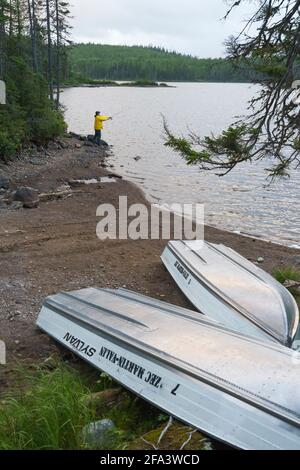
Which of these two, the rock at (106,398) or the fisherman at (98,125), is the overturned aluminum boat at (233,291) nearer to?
the rock at (106,398)

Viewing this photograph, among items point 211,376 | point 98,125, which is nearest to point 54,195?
point 211,376

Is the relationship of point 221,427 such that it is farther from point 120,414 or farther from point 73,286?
point 73,286

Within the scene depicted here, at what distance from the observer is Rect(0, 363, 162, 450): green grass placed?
3301 millimetres

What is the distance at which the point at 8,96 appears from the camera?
19.0m

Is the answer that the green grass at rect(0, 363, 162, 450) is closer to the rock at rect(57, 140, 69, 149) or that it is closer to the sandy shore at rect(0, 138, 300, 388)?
the sandy shore at rect(0, 138, 300, 388)

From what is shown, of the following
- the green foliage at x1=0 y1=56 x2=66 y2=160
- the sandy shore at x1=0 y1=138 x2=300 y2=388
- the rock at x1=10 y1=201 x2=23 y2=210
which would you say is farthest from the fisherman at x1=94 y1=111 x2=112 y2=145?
the rock at x1=10 y1=201 x2=23 y2=210

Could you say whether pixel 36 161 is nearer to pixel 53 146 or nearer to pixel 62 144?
pixel 53 146

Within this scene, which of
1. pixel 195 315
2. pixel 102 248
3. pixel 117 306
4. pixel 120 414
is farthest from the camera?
pixel 102 248

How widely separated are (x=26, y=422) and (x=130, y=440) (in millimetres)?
765

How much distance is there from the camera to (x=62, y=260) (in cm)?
851

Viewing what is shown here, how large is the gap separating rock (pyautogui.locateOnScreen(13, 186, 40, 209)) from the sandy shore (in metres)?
0.21

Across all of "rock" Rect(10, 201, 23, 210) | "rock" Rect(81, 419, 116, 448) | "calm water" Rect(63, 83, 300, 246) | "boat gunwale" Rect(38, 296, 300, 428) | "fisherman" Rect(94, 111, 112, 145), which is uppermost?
"fisherman" Rect(94, 111, 112, 145)
